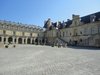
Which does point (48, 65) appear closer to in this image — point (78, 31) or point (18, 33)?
point (78, 31)

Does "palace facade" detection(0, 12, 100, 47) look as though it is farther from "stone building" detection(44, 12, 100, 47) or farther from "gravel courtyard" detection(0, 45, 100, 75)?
"gravel courtyard" detection(0, 45, 100, 75)

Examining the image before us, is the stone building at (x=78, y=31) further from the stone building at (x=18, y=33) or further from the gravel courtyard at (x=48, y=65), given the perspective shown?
the gravel courtyard at (x=48, y=65)

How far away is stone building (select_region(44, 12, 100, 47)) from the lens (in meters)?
45.4

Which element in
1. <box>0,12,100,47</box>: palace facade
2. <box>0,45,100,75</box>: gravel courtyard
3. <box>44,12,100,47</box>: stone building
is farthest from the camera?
<box>0,12,100,47</box>: palace facade

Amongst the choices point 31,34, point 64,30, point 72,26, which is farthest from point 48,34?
point 72,26

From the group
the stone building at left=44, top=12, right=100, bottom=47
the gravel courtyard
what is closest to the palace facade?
the stone building at left=44, top=12, right=100, bottom=47

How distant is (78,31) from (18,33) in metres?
28.6

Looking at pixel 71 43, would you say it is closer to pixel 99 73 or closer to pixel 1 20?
pixel 1 20

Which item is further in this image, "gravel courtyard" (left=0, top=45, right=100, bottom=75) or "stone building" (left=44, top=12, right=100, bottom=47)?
"stone building" (left=44, top=12, right=100, bottom=47)

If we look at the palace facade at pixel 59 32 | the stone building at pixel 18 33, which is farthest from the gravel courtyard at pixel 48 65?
the stone building at pixel 18 33

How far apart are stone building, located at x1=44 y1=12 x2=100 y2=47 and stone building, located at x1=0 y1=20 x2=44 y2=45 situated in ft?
21.5

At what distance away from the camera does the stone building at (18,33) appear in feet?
210

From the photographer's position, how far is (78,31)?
175ft

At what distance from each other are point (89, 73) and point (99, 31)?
126 ft
